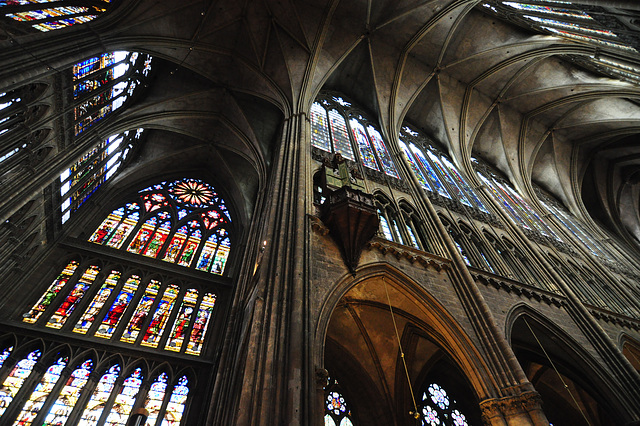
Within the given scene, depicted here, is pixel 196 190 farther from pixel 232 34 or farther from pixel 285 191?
pixel 285 191

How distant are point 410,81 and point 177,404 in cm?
1620

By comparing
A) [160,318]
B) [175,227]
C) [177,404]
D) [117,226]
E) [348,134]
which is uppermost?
[348,134]

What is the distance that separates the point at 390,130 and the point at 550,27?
6.71m

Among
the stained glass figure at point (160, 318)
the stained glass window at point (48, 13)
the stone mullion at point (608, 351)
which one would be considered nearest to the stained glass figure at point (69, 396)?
the stained glass figure at point (160, 318)

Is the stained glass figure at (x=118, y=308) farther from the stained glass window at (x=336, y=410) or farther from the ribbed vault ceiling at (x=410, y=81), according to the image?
the stained glass window at (x=336, y=410)

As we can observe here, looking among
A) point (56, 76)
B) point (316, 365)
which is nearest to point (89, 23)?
point (56, 76)

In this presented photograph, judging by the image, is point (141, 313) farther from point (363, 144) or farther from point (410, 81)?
point (410, 81)

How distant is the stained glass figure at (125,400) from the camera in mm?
7410

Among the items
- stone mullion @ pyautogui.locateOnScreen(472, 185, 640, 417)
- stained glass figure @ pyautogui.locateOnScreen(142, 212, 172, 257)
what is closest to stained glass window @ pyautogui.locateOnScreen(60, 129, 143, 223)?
stained glass figure @ pyautogui.locateOnScreen(142, 212, 172, 257)

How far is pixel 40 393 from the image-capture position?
7.34 metres

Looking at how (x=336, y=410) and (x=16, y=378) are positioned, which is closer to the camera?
(x=16, y=378)

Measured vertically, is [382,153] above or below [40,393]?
above

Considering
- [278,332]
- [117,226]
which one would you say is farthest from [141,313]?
[278,332]

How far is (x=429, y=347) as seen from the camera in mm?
9352
